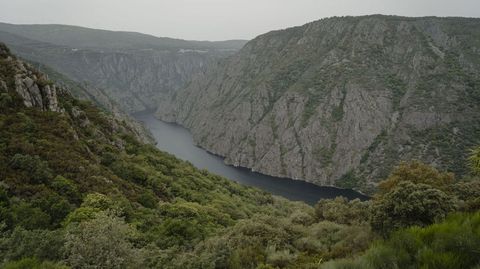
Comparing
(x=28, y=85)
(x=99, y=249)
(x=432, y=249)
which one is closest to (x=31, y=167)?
(x=28, y=85)

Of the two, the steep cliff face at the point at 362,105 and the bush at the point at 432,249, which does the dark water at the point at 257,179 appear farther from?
the bush at the point at 432,249

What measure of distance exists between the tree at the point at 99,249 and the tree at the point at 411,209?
34.2 feet

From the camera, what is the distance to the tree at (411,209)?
741 inches

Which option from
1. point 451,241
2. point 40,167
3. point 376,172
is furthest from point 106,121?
point 376,172

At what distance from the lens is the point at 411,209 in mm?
19406

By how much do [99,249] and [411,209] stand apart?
13.6 metres

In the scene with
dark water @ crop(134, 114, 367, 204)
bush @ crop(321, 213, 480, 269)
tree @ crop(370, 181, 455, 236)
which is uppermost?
bush @ crop(321, 213, 480, 269)

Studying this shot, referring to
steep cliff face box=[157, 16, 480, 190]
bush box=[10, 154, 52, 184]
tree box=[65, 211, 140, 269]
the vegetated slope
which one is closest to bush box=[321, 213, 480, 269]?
the vegetated slope

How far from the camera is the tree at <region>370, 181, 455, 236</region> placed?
18.8 meters

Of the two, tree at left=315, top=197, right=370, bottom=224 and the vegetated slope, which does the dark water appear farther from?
tree at left=315, top=197, right=370, bottom=224

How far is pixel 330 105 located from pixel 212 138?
177 feet

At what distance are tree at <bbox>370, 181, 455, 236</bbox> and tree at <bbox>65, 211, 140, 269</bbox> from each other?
1043 centimetres

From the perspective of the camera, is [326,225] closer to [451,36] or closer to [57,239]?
[57,239]

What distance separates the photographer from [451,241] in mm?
5363
